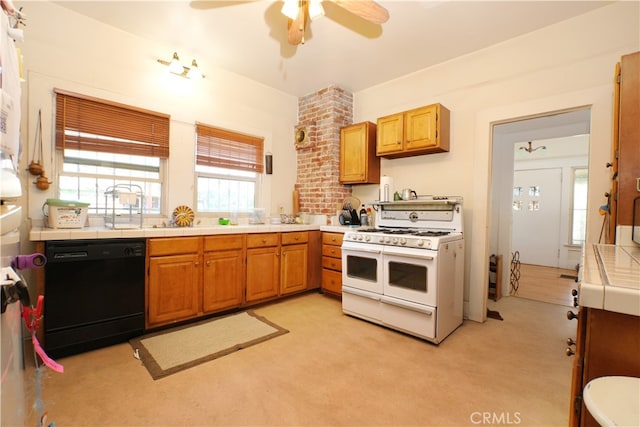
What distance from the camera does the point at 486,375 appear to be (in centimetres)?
197

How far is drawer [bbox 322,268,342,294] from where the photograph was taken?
3.49 meters

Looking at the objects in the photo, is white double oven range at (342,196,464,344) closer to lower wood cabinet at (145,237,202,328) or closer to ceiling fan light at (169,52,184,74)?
lower wood cabinet at (145,237,202,328)

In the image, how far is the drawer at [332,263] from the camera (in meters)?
3.51

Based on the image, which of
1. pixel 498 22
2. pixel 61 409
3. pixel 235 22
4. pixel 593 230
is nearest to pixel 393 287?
pixel 593 230

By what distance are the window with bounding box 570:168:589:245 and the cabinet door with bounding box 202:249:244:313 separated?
6.67 meters

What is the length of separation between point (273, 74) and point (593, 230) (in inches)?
147

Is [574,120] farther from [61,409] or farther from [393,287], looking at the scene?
[61,409]

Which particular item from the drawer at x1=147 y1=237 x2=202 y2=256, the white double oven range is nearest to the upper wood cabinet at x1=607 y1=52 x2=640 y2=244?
the white double oven range

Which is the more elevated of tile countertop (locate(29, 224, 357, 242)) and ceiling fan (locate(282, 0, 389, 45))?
ceiling fan (locate(282, 0, 389, 45))

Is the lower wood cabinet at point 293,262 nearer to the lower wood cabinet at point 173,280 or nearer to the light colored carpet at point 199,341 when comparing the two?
the light colored carpet at point 199,341

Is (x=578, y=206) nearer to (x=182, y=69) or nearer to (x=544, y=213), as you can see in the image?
(x=544, y=213)

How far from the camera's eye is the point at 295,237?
3.54 m

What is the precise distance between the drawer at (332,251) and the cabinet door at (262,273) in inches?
25.4

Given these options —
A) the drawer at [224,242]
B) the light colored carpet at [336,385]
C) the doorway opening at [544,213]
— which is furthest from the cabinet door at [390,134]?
the light colored carpet at [336,385]
